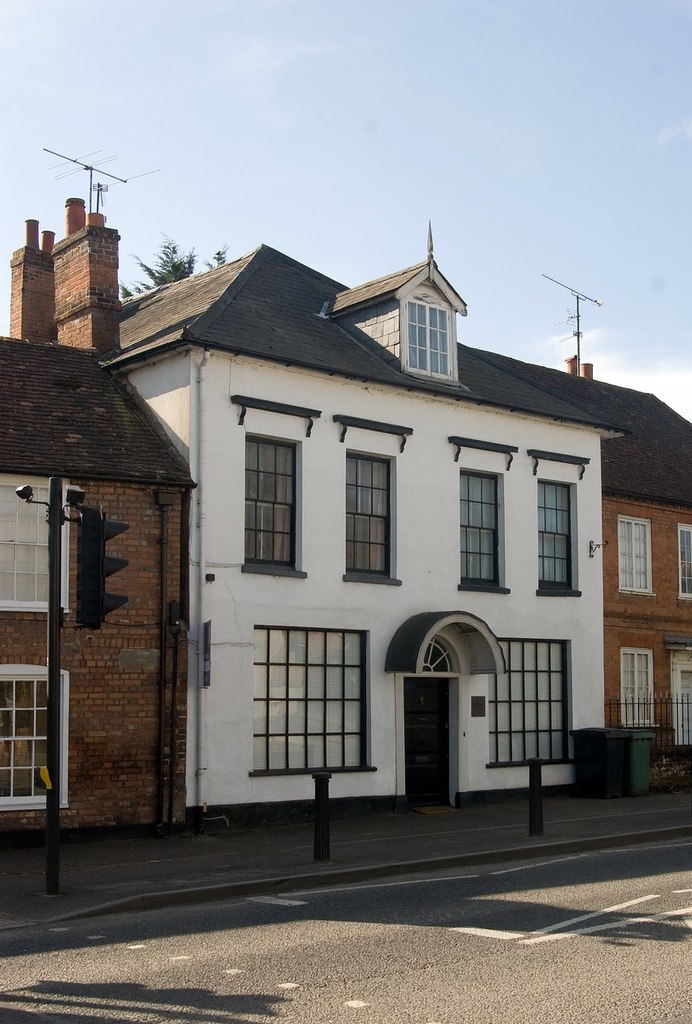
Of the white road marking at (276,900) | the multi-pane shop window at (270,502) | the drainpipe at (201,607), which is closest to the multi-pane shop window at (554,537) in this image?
the multi-pane shop window at (270,502)

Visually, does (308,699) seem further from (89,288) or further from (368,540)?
(89,288)

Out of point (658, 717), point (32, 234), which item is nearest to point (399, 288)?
point (32, 234)

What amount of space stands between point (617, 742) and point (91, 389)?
36.1ft

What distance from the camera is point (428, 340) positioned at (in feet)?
67.7

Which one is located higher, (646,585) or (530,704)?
(646,585)

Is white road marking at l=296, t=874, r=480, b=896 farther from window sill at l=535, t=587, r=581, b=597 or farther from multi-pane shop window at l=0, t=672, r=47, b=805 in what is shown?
window sill at l=535, t=587, r=581, b=597

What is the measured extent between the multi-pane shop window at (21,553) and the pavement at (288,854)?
3205 mm

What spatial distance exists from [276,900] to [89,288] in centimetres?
1175

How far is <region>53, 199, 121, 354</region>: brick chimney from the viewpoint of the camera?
1980 cm

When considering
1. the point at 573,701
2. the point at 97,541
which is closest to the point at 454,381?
the point at 573,701

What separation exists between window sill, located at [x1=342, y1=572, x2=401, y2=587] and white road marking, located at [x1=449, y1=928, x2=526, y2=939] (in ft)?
31.0

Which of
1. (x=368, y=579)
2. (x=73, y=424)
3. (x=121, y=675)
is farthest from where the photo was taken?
(x=368, y=579)

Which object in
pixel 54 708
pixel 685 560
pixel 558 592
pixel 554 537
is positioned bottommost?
pixel 54 708

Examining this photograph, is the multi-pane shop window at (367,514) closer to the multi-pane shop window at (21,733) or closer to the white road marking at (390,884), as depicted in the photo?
the multi-pane shop window at (21,733)
